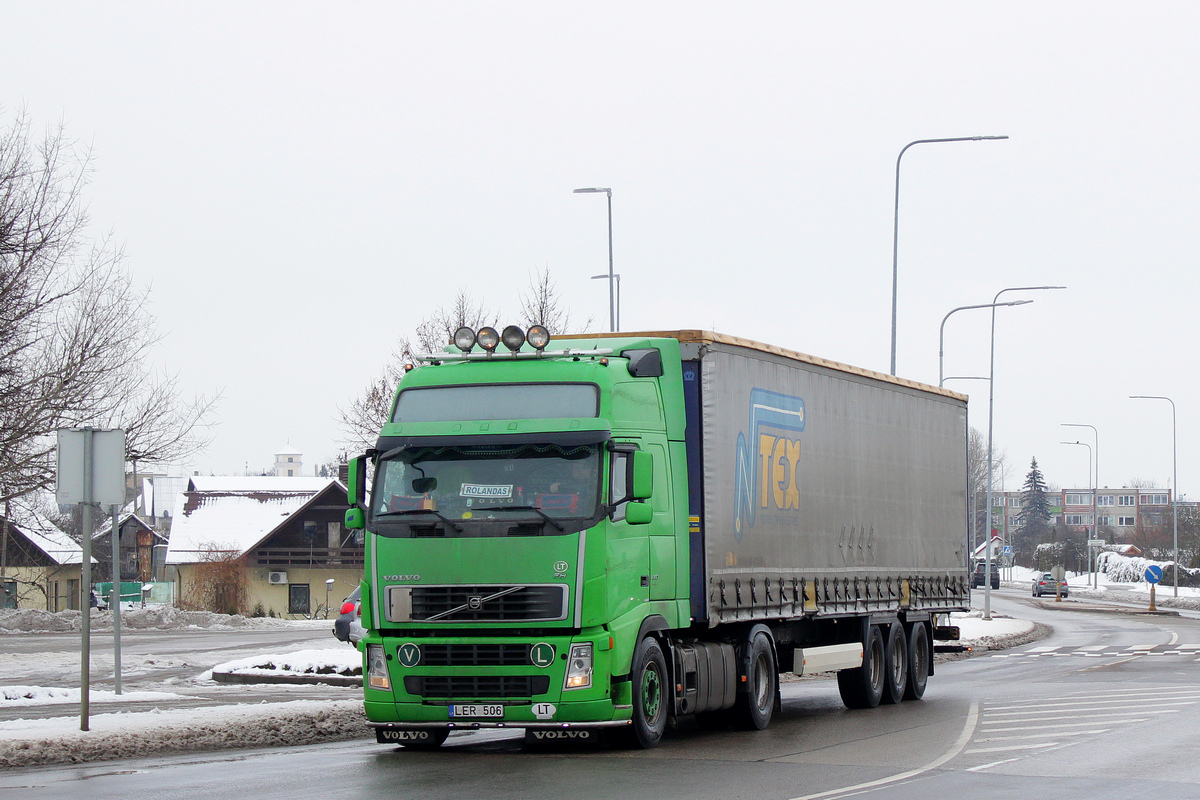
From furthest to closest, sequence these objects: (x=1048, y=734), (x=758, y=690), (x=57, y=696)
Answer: (x=57, y=696) < (x=758, y=690) < (x=1048, y=734)

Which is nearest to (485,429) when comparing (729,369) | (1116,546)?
(729,369)

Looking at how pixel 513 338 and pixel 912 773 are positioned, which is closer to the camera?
pixel 912 773

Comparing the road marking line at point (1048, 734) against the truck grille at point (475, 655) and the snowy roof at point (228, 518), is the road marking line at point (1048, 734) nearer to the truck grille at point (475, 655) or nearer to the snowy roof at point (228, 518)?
the truck grille at point (475, 655)

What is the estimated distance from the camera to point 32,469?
21.8 m

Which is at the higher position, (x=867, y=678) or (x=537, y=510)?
(x=537, y=510)

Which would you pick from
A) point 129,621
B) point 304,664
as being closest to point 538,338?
point 304,664

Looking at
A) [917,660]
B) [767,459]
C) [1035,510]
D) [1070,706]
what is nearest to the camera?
[767,459]

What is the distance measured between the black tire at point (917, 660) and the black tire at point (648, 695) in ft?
22.9

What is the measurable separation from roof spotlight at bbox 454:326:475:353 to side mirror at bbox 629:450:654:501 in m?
2.10

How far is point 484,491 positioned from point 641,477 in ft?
4.31

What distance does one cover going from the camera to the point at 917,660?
20000mm

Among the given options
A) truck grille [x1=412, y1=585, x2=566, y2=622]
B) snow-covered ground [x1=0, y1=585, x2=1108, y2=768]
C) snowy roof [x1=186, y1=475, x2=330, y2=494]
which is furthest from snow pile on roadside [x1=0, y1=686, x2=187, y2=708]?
snowy roof [x1=186, y1=475, x2=330, y2=494]

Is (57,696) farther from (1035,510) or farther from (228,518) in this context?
(1035,510)

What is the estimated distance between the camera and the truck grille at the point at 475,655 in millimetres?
12445
